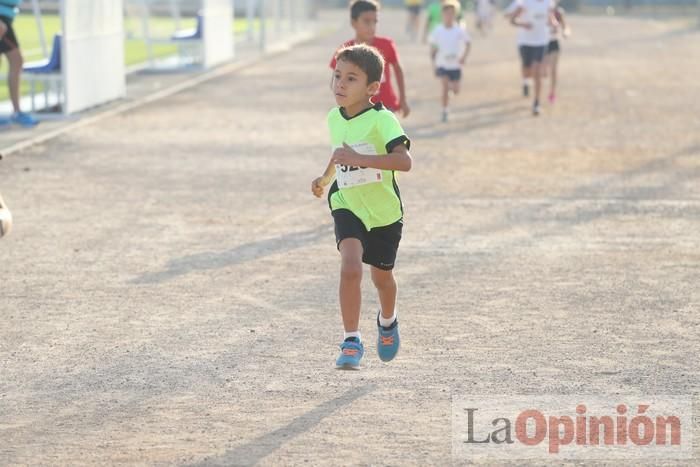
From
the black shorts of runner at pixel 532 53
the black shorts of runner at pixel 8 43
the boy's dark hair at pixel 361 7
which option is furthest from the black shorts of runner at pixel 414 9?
the boy's dark hair at pixel 361 7

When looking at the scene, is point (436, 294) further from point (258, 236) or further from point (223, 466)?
point (223, 466)

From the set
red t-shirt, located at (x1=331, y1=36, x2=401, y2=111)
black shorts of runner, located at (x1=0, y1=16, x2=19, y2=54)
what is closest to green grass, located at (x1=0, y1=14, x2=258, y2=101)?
black shorts of runner, located at (x1=0, y1=16, x2=19, y2=54)

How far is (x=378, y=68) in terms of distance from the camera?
683 centimetres

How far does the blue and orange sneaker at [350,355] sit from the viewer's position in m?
6.77

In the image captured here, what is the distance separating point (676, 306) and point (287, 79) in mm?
18688

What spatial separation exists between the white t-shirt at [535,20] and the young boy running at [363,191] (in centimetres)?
1348

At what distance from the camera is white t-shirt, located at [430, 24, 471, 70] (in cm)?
1983

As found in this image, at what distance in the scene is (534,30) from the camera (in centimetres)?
2033

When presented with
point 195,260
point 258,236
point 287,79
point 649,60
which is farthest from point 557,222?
point 649,60

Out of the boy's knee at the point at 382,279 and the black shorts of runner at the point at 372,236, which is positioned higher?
the black shorts of runner at the point at 372,236

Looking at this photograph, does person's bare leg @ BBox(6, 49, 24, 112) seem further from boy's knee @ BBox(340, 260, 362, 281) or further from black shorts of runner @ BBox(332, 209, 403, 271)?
boy's knee @ BBox(340, 260, 362, 281)

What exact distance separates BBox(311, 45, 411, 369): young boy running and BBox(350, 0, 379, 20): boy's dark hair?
467cm

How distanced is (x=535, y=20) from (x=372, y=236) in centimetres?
1373

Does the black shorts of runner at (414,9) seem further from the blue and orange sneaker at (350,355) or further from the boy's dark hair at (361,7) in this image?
the blue and orange sneaker at (350,355)
